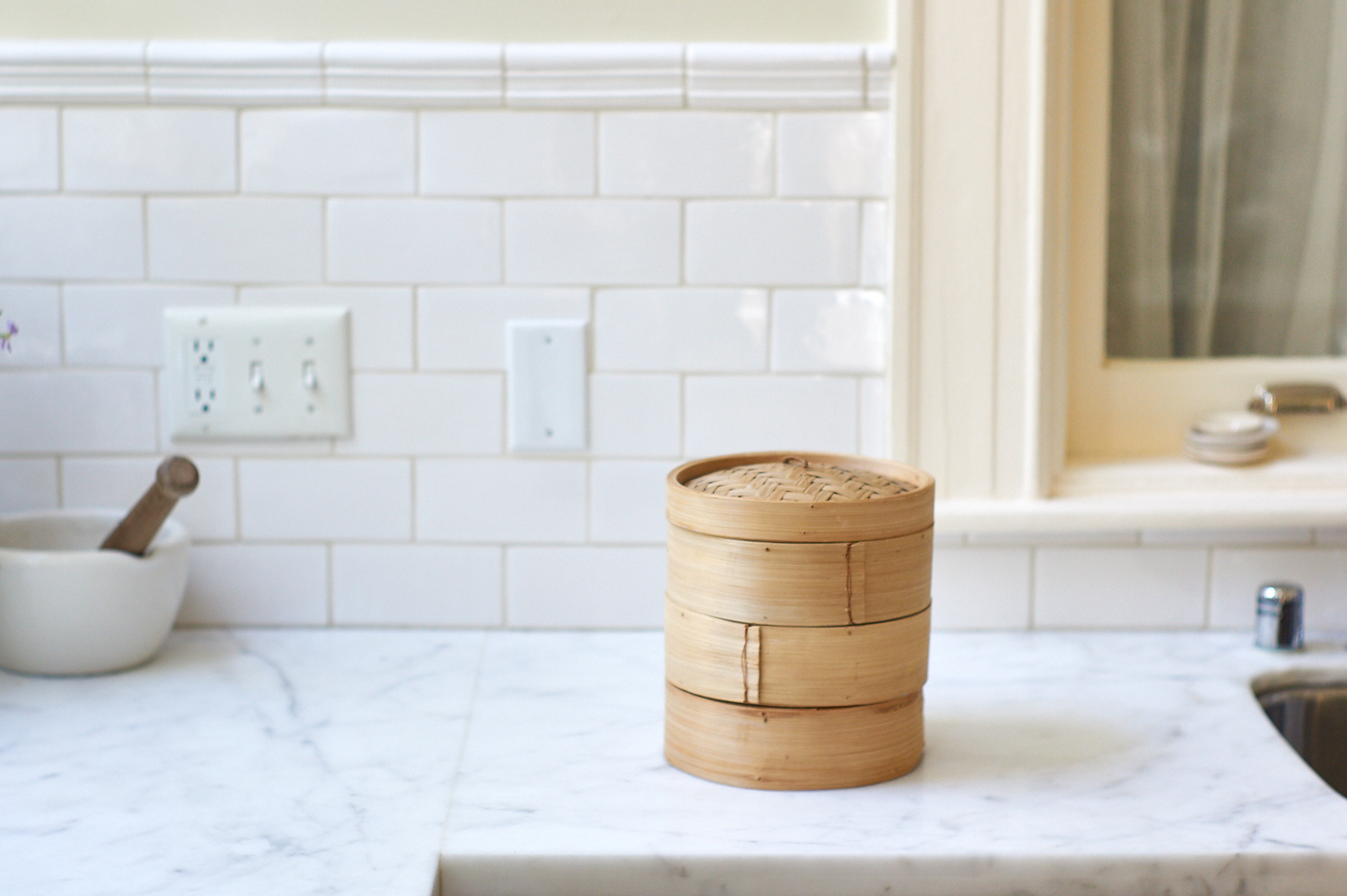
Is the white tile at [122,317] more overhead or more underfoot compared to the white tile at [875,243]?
more underfoot

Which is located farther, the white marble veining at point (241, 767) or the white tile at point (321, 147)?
the white tile at point (321, 147)

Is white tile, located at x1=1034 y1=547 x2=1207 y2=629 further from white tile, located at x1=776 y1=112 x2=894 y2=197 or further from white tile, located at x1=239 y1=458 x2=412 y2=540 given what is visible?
white tile, located at x1=239 y1=458 x2=412 y2=540

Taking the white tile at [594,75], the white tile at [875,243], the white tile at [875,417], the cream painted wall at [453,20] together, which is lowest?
the white tile at [875,417]

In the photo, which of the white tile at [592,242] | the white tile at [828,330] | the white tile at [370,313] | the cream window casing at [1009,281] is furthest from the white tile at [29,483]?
the cream window casing at [1009,281]

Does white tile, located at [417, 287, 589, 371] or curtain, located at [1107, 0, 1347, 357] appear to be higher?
curtain, located at [1107, 0, 1347, 357]

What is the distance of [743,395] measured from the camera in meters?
1.12

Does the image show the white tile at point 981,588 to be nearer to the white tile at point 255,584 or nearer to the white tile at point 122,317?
the white tile at point 255,584

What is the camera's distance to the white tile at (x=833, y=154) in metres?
1.10

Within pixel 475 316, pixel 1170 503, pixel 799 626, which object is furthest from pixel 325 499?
pixel 1170 503

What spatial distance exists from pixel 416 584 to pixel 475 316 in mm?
262

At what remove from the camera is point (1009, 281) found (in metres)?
1.09

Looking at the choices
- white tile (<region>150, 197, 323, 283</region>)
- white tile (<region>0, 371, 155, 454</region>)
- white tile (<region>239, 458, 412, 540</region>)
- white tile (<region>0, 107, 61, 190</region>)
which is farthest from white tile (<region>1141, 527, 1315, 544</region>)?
white tile (<region>0, 107, 61, 190</region>)

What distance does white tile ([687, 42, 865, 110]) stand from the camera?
108 centimetres

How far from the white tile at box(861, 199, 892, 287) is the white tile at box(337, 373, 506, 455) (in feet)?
1.17
